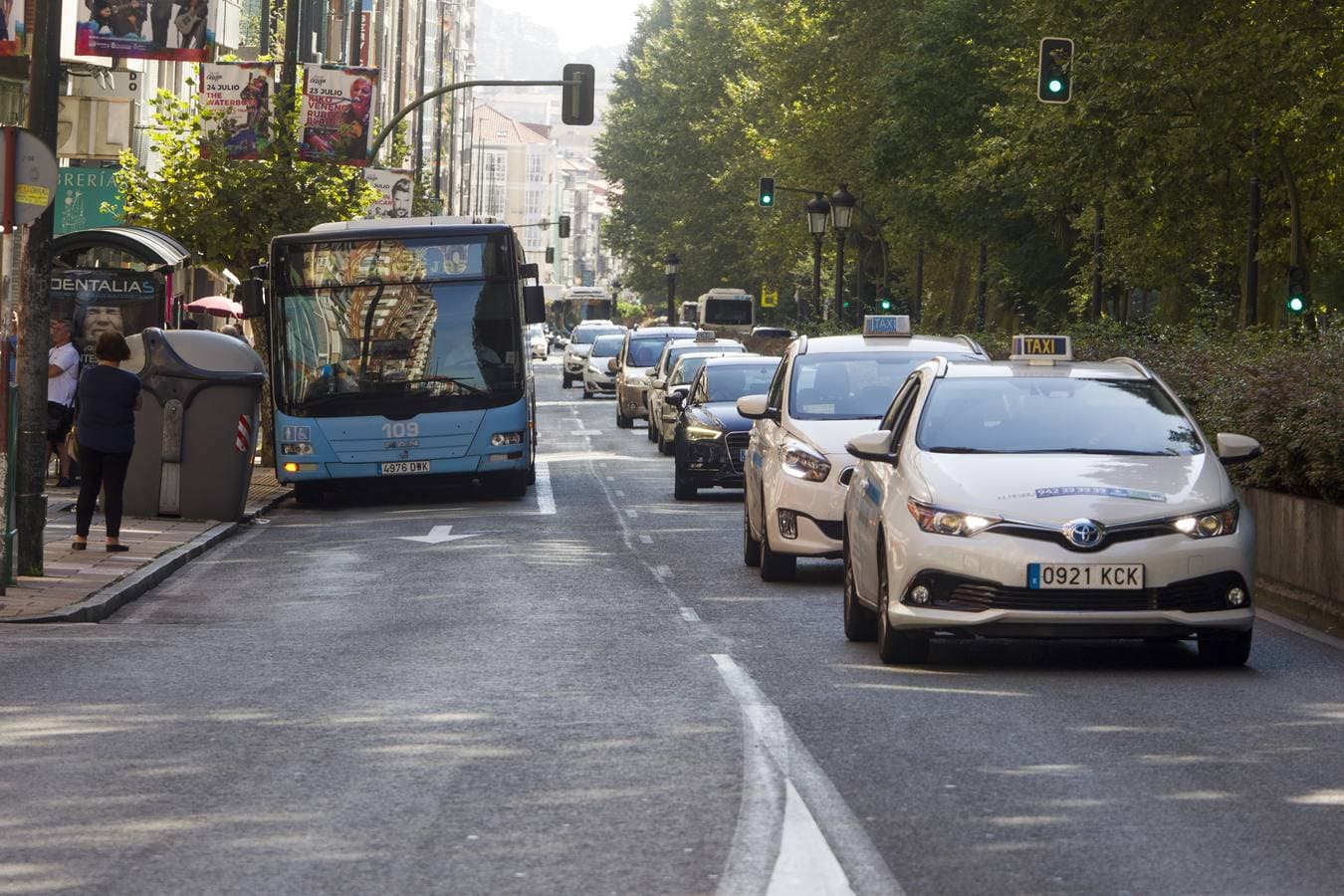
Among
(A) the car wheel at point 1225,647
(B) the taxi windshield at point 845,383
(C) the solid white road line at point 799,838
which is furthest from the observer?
(B) the taxi windshield at point 845,383

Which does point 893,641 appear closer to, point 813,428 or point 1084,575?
point 1084,575

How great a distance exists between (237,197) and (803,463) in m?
17.8

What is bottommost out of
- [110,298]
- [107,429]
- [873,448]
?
[107,429]

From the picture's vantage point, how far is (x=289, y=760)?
28.7 feet

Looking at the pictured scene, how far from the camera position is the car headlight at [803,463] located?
652 inches

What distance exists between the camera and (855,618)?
12969 mm

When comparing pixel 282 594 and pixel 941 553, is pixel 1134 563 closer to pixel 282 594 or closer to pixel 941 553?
pixel 941 553

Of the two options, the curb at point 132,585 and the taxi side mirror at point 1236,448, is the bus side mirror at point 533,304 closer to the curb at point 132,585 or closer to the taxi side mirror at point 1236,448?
the curb at point 132,585

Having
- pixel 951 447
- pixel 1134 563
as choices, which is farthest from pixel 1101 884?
pixel 951 447

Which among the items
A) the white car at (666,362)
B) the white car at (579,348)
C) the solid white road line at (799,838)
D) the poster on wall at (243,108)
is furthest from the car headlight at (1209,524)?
the white car at (579,348)

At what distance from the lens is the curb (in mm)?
14195

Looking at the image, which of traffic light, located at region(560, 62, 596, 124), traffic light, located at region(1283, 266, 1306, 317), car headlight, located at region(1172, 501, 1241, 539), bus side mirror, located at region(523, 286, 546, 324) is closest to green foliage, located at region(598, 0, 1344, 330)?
traffic light, located at region(1283, 266, 1306, 317)

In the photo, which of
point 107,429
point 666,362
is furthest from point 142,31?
point 666,362

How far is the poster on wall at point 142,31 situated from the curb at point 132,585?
790 centimetres
